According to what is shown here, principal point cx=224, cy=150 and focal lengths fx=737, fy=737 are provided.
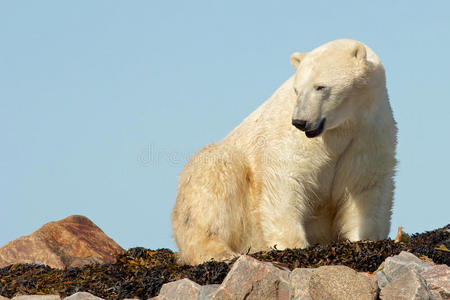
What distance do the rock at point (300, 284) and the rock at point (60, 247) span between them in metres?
6.05

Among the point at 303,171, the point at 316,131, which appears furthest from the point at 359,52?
the point at 303,171

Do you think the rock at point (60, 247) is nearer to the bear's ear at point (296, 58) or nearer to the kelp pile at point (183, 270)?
the kelp pile at point (183, 270)

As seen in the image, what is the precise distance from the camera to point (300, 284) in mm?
6367

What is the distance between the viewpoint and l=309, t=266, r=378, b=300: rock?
615 cm

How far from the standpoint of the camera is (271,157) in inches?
344

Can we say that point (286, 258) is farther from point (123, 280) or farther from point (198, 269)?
point (123, 280)

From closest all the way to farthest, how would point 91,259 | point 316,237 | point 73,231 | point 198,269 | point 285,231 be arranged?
1. point 198,269
2. point 285,231
3. point 316,237
4. point 91,259
5. point 73,231

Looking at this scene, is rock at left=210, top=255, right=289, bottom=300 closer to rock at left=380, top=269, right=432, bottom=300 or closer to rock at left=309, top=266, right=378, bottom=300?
rock at left=309, top=266, right=378, bottom=300

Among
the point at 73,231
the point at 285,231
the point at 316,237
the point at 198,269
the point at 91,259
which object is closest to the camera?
the point at 198,269

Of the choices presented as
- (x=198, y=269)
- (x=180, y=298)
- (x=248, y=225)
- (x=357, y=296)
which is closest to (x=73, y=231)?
(x=248, y=225)

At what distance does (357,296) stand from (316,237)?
10.7 ft

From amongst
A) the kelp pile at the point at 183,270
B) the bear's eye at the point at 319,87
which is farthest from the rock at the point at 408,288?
the bear's eye at the point at 319,87

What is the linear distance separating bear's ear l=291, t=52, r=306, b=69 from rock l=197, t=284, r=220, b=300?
131 inches

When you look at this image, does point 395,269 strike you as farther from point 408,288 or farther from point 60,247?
point 60,247
